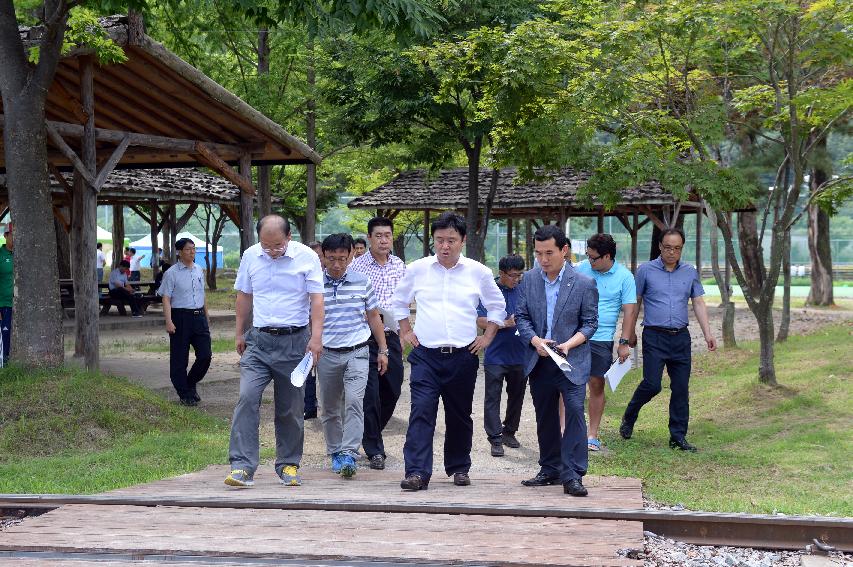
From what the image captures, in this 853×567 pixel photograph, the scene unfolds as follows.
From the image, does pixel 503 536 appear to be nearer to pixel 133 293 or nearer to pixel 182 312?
pixel 182 312

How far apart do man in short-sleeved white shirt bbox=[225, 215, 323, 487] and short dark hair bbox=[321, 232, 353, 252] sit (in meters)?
0.52

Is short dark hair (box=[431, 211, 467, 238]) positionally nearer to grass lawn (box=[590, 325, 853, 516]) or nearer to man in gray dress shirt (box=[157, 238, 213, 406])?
grass lawn (box=[590, 325, 853, 516])

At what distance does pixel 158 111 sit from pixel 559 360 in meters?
9.20

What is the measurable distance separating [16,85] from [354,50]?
36.8ft

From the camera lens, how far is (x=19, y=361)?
35.3 feet

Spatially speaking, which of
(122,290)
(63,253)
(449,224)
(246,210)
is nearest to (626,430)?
(449,224)

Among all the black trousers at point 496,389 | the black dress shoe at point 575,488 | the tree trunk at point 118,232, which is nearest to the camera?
the black dress shoe at point 575,488

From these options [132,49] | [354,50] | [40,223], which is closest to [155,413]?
[40,223]

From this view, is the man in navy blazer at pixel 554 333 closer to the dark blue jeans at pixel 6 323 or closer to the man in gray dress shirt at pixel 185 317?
the man in gray dress shirt at pixel 185 317

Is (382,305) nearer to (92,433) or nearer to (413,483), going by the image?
(413,483)

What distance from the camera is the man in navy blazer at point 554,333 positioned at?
686cm

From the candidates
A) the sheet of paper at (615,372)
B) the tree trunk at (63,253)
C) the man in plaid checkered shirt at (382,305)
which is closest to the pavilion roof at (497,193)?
the tree trunk at (63,253)

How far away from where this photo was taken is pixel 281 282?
7.21 metres

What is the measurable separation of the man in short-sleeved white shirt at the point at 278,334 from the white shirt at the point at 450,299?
2.25 ft
